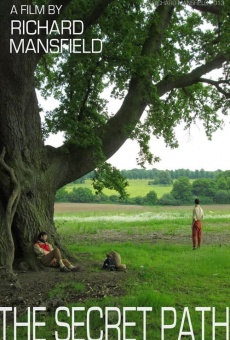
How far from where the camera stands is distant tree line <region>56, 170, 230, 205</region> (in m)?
47.5

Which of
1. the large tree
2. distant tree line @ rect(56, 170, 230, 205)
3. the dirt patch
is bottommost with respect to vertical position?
the dirt patch

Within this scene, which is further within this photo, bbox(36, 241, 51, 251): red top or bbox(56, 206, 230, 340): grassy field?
bbox(36, 241, 51, 251): red top

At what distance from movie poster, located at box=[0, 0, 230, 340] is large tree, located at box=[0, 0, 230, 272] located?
0.03 metres

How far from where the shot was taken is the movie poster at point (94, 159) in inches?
335

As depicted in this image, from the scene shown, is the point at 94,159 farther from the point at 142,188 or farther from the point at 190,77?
the point at 142,188

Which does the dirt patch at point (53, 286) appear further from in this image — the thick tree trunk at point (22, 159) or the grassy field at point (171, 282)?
the thick tree trunk at point (22, 159)

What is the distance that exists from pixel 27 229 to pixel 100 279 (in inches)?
116

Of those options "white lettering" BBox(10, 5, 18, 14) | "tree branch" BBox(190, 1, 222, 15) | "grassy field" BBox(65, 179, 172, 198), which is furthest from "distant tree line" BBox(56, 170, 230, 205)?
"white lettering" BBox(10, 5, 18, 14)

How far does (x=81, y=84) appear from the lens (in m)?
15.5

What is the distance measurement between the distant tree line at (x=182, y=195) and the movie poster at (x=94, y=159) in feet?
91.2

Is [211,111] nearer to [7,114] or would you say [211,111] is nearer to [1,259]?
[7,114]

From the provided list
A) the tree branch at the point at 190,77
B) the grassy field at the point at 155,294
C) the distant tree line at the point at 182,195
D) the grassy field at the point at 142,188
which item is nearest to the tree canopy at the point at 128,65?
the tree branch at the point at 190,77

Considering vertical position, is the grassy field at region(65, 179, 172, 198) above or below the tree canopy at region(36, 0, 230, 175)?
below

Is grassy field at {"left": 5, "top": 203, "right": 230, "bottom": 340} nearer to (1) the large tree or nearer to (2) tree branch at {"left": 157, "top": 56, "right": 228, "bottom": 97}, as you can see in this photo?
(1) the large tree
